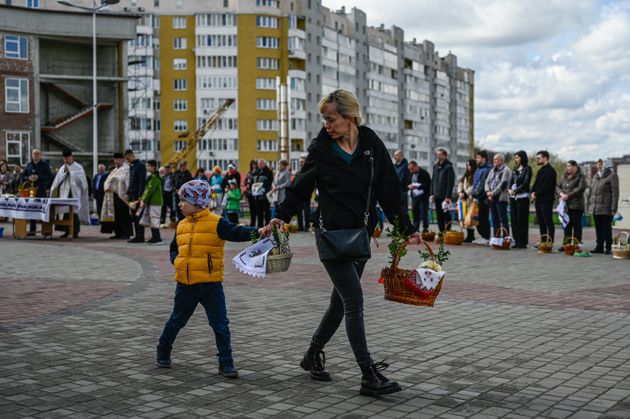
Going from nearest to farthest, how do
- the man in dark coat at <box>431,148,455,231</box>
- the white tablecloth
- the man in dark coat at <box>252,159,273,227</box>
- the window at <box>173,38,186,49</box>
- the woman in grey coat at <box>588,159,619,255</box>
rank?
the woman in grey coat at <box>588,159,619,255</box>
the man in dark coat at <box>431,148,455,231</box>
the white tablecloth
the man in dark coat at <box>252,159,273,227</box>
the window at <box>173,38,186,49</box>

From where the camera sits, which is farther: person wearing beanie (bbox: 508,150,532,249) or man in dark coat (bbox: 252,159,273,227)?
man in dark coat (bbox: 252,159,273,227)

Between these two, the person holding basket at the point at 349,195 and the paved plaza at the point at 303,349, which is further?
the person holding basket at the point at 349,195

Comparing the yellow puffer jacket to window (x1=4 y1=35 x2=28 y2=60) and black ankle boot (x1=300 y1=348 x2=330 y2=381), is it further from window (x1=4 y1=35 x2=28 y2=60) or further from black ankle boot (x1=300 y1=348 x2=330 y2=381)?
window (x1=4 y1=35 x2=28 y2=60)

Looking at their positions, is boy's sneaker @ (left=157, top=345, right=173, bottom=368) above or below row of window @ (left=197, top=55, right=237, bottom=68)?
below

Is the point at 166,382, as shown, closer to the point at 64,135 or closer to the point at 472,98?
the point at 64,135

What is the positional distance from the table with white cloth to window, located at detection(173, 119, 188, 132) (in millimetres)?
88226

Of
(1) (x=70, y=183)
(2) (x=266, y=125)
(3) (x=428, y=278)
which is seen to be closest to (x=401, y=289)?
(3) (x=428, y=278)

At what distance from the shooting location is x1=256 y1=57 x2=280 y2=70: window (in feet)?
356

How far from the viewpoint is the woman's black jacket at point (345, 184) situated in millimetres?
5938

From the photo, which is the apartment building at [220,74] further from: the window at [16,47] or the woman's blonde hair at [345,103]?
the woman's blonde hair at [345,103]

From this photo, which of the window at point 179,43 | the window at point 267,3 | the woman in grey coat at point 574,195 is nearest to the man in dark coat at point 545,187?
the woman in grey coat at point 574,195

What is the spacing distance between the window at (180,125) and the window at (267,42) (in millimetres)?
13075

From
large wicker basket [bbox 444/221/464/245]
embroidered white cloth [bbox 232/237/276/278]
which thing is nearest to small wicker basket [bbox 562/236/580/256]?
large wicker basket [bbox 444/221/464/245]

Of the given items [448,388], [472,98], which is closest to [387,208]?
[448,388]
